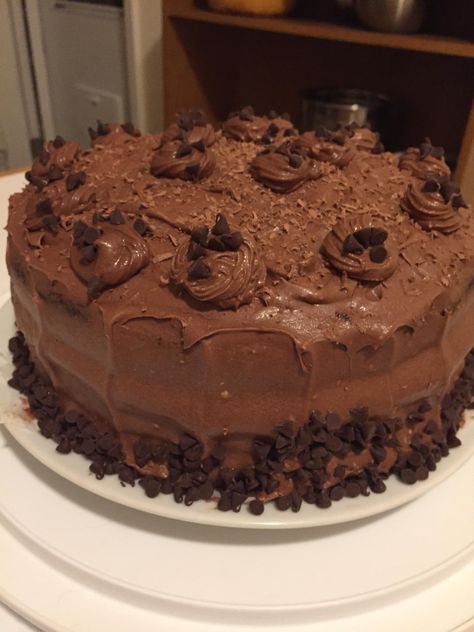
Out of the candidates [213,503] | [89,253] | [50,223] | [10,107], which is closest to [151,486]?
[213,503]

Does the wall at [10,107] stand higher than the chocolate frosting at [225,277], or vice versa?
the chocolate frosting at [225,277]

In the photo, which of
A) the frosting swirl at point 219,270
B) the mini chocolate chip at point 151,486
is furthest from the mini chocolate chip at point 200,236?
the mini chocolate chip at point 151,486

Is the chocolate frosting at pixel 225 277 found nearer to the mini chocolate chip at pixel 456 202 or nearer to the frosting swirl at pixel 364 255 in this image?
the frosting swirl at pixel 364 255

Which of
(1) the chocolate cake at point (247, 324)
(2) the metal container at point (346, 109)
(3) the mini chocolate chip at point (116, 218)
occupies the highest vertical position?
(3) the mini chocolate chip at point (116, 218)

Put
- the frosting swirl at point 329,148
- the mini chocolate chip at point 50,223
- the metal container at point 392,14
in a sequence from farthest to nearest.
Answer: the metal container at point 392,14 < the frosting swirl at point 329,148 < the mini chocolate chip at point 50,223

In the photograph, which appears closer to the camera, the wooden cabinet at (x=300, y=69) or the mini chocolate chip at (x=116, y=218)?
the mini chocolate chip at (x=116, y=218)

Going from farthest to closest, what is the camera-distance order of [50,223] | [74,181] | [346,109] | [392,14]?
1. [346,109]
2. [392,14]
3. [74,181]
4. [50,223]

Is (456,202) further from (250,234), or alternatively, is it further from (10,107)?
(10,107)
